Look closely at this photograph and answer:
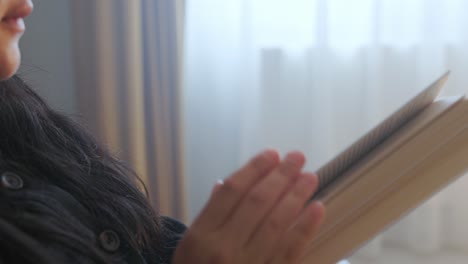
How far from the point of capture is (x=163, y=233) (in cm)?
64

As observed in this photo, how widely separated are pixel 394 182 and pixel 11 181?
0.35 meters

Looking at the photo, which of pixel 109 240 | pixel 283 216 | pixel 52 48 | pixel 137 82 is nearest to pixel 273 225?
pixel 283 216

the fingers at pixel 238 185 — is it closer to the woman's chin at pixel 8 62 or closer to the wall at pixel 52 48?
the woman's chin at pixel 8 62

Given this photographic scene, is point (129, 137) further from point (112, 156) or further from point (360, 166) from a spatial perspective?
point (360, 166)

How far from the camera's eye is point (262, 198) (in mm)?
381

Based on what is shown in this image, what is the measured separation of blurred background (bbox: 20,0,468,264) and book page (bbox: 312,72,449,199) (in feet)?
3.86

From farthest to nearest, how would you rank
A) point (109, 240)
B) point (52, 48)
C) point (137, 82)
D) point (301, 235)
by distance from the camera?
point (52, 48) → point (137, 82) → point (109, 240) → point (301, 235)

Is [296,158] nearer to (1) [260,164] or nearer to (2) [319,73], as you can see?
(1) [260,164]

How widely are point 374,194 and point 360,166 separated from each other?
1.2 inches

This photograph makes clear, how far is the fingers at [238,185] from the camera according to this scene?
0.39 m

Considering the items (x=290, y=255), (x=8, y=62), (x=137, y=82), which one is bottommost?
(x=137, y=82)

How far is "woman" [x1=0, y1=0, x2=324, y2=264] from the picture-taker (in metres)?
0.38

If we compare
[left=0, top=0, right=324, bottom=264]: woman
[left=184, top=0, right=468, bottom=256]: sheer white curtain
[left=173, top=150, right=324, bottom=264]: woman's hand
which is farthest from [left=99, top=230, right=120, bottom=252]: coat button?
[left=184, top=0, right=468, bottom=256]: sheer white curtain

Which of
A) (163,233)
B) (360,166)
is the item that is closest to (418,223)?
(163,233)
